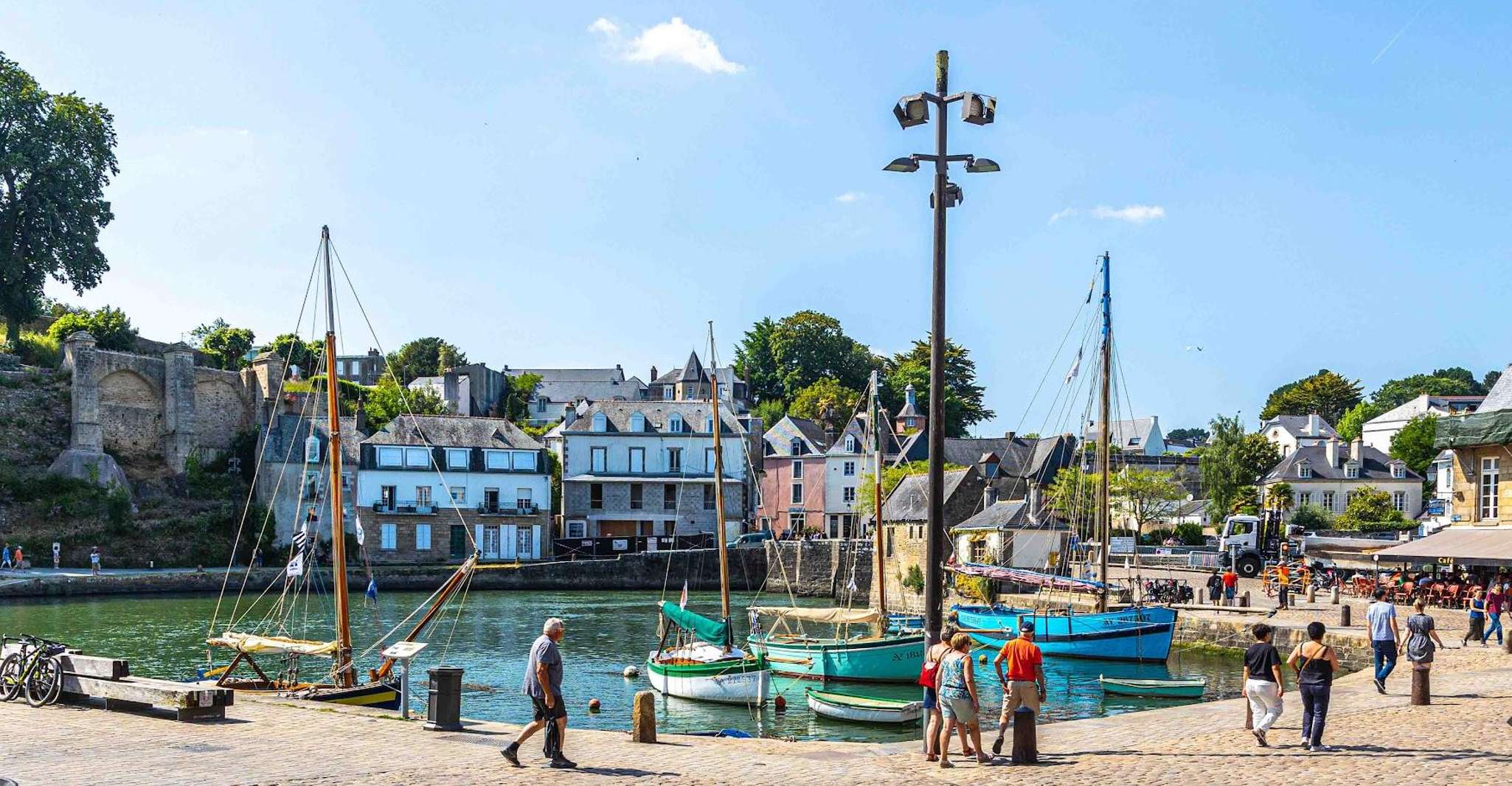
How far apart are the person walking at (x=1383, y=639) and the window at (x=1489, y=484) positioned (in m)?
19.6

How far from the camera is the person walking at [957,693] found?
14078 millimetres

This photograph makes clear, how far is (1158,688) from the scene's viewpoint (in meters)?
30.2

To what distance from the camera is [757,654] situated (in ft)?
100

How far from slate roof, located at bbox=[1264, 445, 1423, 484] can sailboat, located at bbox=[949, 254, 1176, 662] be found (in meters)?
46.8

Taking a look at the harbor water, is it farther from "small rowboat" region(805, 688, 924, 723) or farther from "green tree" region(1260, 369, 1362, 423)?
"green tree" region(1260, 369, 1362, 423)

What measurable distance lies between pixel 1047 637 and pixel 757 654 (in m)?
11.4

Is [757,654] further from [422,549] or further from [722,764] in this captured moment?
[422,549]

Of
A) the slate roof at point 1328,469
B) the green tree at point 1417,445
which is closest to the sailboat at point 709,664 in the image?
the slate roof at point 1328,469

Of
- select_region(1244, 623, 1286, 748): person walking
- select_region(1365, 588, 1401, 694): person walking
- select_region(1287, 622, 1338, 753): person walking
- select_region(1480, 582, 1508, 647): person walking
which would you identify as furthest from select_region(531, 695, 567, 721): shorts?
select_region(1480, 582, 1508, 647): person walking

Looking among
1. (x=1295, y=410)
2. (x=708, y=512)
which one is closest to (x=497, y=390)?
(x=708, y=512)

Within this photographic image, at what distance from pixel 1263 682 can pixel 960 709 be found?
12.0 feet

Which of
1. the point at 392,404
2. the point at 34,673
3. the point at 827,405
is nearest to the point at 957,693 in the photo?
the point at 34,673

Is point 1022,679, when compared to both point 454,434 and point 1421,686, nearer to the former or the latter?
point 1421,686

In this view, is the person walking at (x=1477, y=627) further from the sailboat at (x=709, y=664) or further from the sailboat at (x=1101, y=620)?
the sailboat at (x=709, y=664)
